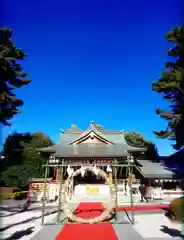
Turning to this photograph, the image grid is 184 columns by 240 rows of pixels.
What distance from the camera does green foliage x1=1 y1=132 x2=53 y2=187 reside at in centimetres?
2416

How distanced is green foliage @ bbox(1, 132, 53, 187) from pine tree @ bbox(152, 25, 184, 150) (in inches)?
572

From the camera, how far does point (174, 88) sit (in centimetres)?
1639

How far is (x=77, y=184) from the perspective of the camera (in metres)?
21.1

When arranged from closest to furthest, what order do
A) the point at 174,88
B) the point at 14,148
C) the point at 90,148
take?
the point at 174,88 < the point at 90,148 < the point at 14,148

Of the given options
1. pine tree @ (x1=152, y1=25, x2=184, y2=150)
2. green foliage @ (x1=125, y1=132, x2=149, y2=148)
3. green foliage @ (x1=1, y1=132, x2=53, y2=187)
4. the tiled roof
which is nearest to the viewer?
pine tree @ (x1=152, y1=25, x2=184, y2=150)

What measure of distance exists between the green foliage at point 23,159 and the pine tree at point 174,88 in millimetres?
14540

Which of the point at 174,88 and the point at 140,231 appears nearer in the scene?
the point at 140,231

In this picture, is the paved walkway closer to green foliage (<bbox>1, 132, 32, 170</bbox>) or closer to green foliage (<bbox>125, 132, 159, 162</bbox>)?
green foliage (<bbox>1, 132, 32, 170</bbox>)

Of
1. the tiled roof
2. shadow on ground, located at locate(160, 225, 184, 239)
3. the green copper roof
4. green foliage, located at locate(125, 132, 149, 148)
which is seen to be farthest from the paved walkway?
green foliage, located at locate(125, 132, 149, 148)

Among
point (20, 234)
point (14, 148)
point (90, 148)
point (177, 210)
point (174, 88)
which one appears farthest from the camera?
point (14, 148)

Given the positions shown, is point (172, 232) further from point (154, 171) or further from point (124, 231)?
point (154, 171)

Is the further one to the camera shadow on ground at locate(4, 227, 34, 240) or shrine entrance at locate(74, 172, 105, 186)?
shrine entrance at locate(74, 172, 105, 186)

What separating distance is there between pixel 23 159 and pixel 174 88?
2143cm

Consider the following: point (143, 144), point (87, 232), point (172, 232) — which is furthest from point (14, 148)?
point (172, 232)
